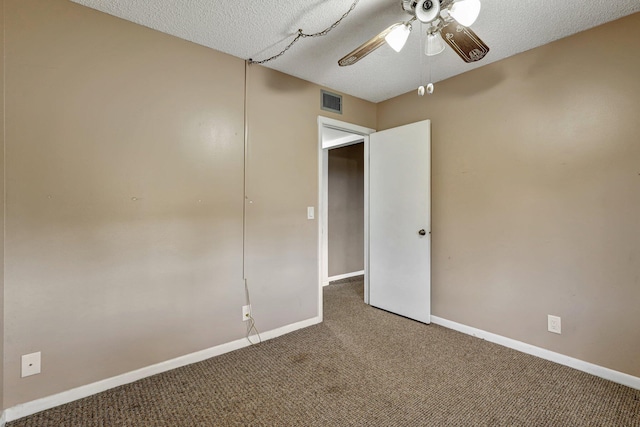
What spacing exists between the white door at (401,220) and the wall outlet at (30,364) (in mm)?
2922

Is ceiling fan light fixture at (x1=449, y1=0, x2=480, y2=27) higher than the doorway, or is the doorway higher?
ceiling fan light fixture at (x1=449, y1=0, x2=480, y2=27)

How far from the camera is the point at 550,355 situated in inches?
92.0

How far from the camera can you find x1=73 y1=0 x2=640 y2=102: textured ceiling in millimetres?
1864

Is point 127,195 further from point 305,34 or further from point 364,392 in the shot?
point 364,392

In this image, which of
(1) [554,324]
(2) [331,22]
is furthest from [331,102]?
(1) [554,324]

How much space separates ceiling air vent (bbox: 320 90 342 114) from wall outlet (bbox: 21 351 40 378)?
2.90 metres

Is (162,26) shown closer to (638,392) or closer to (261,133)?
(261,133)

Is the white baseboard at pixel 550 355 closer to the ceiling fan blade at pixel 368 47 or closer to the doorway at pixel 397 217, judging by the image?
the doorway at pixel 397 217

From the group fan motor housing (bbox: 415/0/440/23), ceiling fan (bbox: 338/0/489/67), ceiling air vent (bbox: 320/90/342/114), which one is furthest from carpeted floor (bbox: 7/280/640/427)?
ceiling air vent (bbox: 320/90/342/114)

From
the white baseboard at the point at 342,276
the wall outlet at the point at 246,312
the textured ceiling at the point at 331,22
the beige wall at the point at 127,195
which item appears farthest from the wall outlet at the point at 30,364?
the white baseboard at the point at 342,276

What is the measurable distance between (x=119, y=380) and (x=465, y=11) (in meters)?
2.96

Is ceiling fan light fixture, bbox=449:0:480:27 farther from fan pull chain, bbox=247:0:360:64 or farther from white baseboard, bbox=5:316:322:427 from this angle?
white baseboard, bbox=5:316:322:427

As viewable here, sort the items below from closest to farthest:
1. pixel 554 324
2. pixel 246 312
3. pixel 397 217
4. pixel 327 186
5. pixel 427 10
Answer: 1. pixel 427 10
2. pixel 554 324
3. pixel 246 312
4. pixel 397 217
5. pixel 327 186

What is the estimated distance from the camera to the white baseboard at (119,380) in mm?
1723
